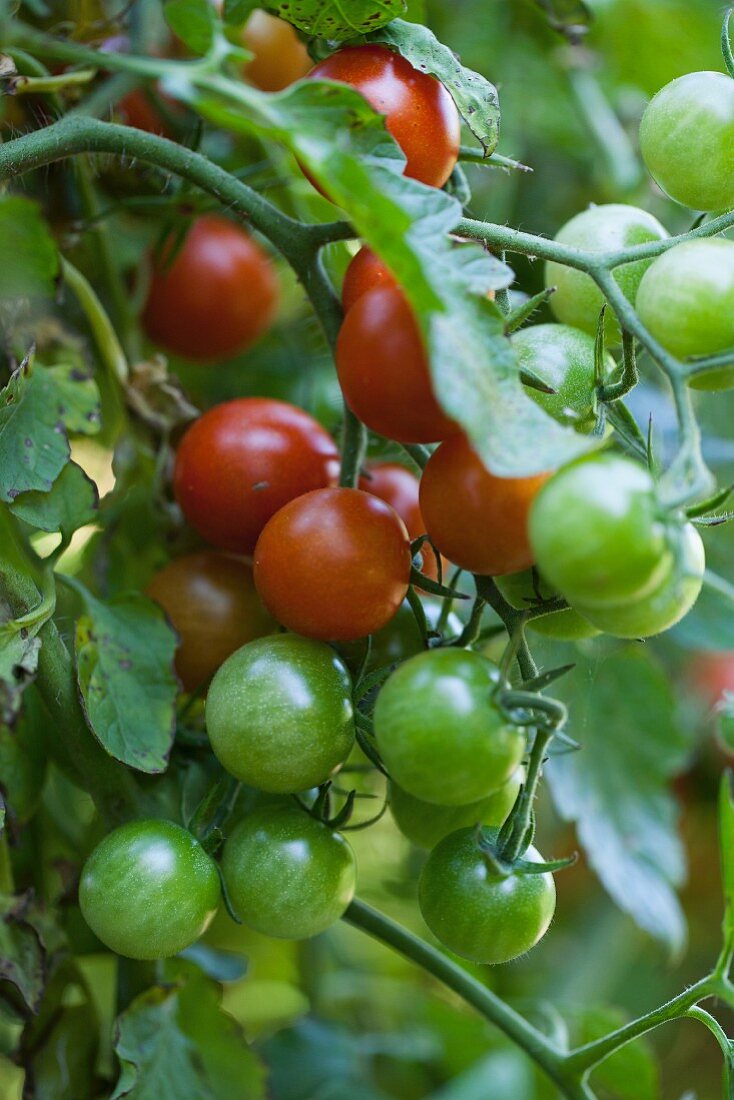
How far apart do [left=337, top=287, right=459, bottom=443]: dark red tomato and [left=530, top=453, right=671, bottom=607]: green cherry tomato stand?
0.08 m

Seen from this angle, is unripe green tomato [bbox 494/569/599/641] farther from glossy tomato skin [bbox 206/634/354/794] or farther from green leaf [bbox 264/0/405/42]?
green leaf [bbox 264/0/405/42]

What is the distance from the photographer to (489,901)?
0.46 meters

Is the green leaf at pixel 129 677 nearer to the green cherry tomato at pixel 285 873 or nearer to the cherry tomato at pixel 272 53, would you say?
the green cherry tomato at pixel 285 873

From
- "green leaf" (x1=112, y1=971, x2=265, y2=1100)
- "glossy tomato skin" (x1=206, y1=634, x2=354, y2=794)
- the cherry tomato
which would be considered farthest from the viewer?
the cherry tomato

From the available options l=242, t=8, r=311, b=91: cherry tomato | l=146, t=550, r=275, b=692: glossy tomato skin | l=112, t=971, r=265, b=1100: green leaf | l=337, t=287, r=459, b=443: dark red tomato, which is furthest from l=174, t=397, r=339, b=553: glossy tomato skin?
l=242, t=8, r=311, b=91: cherry tomato

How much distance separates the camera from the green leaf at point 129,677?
508mm

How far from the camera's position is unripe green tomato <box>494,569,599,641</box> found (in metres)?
0.46

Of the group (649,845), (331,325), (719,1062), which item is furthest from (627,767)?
(719,1062)

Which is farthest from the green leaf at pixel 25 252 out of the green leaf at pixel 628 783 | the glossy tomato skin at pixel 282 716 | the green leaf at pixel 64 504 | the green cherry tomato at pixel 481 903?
the green leaf at pixel 628 783

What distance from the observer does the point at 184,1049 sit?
1.93ft

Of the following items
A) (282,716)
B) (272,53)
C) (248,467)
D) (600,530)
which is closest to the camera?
(600,530)

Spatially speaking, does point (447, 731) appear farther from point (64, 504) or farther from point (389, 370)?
point (64, 504)

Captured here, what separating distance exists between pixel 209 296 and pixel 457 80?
0.41 m

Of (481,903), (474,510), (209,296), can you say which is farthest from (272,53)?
(481,903)
